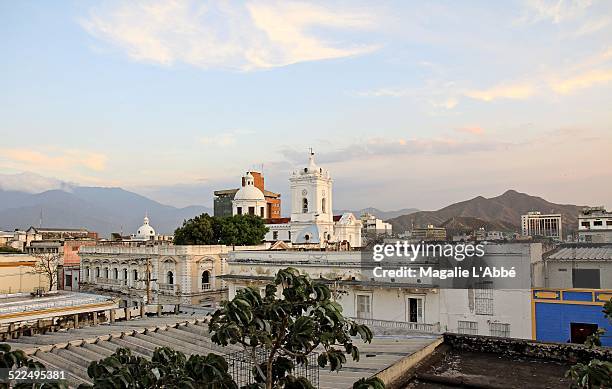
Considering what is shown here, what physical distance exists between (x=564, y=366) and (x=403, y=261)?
1274 centimetres

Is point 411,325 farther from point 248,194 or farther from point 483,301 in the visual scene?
point 248,194

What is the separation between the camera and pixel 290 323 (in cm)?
598

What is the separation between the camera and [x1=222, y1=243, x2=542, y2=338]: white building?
69.5 feet

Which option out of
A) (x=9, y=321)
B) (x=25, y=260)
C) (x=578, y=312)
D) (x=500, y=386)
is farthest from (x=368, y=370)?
(x=25, y=260)

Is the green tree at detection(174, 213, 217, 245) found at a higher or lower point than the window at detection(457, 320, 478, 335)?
higher

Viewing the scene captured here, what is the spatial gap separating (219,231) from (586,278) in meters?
36.0

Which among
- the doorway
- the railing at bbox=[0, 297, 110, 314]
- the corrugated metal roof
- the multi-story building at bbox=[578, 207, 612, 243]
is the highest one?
the multi-story building at bbox=[578, 207, 612, 243]

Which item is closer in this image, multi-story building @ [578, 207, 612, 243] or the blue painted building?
the blue painted building

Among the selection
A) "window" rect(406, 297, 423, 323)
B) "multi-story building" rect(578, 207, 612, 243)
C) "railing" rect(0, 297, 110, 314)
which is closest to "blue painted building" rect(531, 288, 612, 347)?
"window" rect(406, 297, 423, 323)

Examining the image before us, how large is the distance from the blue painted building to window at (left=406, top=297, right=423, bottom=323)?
195 inches

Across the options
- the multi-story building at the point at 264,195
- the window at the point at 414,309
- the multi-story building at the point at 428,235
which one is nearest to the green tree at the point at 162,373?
the window at the point at 414,309

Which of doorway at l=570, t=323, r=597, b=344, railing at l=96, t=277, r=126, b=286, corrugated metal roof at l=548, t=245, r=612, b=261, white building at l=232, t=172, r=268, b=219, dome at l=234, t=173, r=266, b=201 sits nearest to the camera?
doorway at l=570, t=323, r=597, b=344

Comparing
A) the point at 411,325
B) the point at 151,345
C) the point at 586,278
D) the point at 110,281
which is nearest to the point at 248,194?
the point at 110,281

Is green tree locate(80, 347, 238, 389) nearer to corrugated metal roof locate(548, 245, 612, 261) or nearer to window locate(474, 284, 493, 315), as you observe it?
window locate(474, 284, 493, 315)
